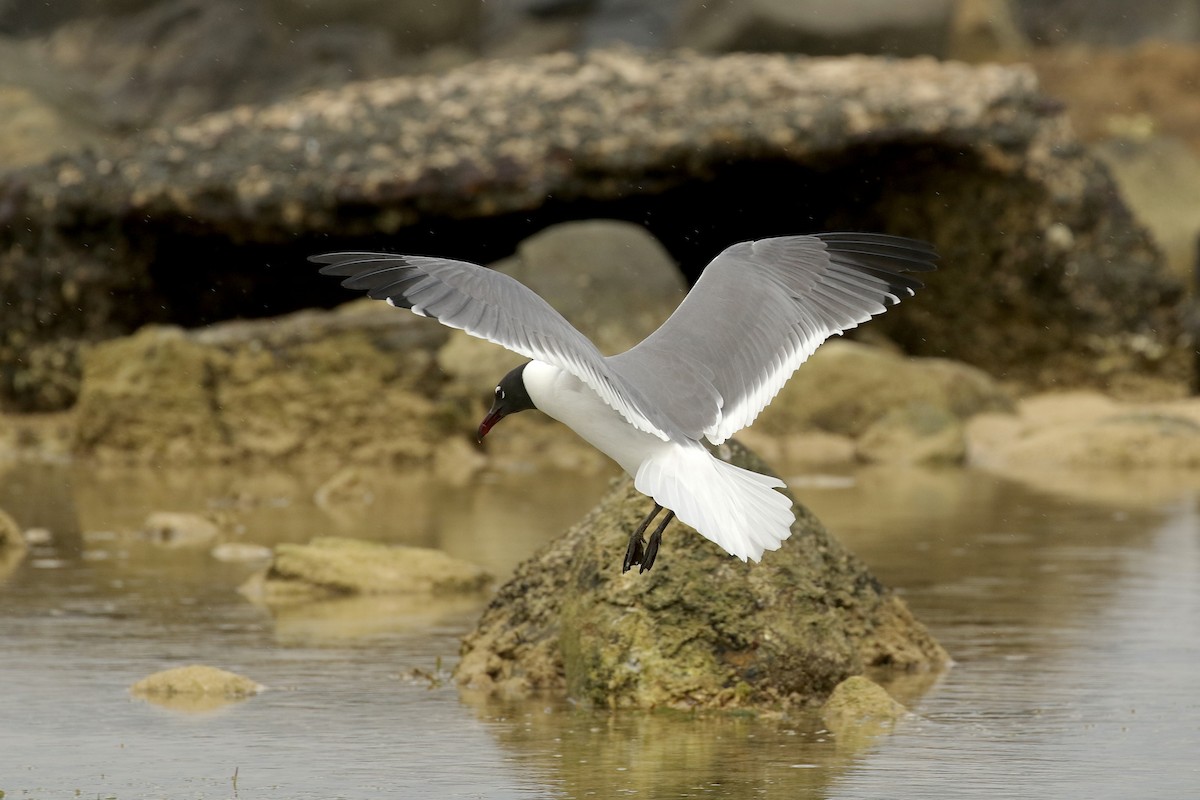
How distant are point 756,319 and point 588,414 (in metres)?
0.91

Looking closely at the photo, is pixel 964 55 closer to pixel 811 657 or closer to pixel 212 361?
pixel 212 361

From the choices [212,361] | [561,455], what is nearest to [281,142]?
[212,361]

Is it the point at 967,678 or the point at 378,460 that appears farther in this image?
the point at 378,460

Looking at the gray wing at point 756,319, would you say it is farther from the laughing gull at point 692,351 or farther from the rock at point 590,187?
the rock at point 590,187

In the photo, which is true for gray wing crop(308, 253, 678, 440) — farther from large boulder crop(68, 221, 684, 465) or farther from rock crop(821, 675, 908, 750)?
large boulder crop(68, 221, 684, 465)

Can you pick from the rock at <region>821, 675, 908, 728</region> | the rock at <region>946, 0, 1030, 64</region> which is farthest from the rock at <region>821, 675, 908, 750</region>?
the rock at <region>946, 0, 1030, 64</region>

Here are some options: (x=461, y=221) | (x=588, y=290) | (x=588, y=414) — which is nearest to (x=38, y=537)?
(x=588, y=414)

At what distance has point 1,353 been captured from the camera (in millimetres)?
15930

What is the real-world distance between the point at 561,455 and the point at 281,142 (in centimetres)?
357

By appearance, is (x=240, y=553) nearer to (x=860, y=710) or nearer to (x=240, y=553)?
(x=240, y=553)

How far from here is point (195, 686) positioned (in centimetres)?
660

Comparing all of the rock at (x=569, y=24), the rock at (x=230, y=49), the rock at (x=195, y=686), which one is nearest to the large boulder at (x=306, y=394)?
the rock at (x=195, y=686)

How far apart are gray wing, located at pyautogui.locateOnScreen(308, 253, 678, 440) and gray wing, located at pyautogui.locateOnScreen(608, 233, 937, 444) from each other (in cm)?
33

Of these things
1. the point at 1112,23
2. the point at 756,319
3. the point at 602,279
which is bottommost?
the point at 756,319
